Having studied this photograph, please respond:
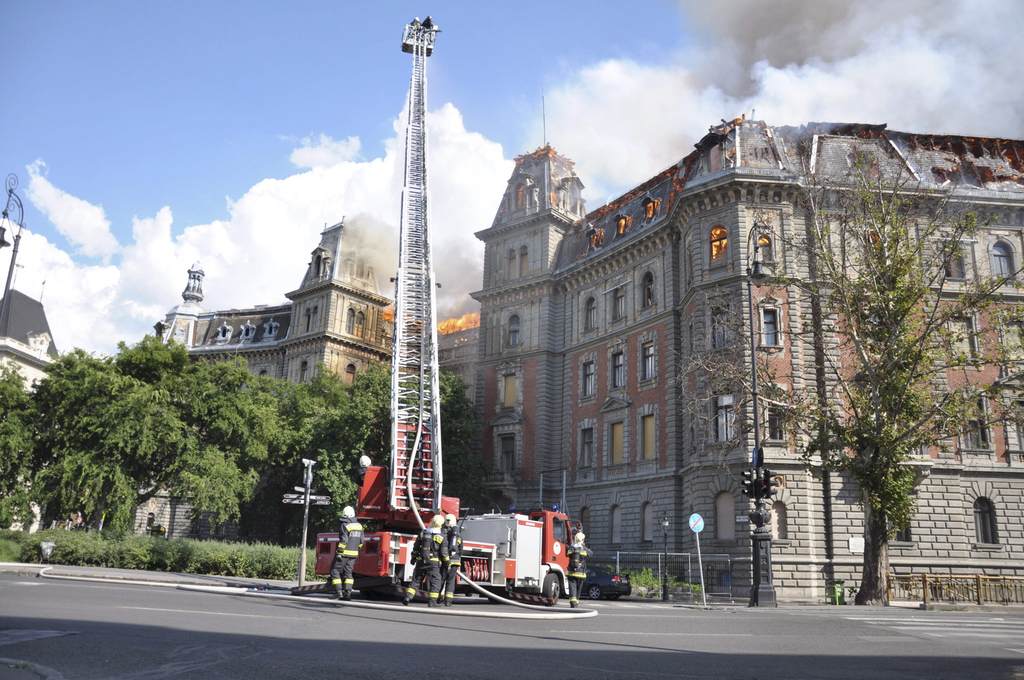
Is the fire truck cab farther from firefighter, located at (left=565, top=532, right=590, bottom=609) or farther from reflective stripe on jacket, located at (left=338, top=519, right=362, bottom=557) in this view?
reflective stripe on jacket, located at (left=338, top=519, right=362, bottom=557)

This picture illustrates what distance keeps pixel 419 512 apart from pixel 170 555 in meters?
13.3

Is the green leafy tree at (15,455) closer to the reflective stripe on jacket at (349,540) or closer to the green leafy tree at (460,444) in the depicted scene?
the green leafy tree at (460,444)

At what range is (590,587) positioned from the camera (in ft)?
96.2

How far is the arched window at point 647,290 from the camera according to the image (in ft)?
139

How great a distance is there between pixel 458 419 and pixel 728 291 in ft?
62.0

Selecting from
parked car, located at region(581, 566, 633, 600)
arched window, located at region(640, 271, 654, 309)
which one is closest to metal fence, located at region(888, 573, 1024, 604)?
parked car, located at region(581, 566, 633, 600)

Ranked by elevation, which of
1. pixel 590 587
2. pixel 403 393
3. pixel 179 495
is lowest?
pixel 590 587

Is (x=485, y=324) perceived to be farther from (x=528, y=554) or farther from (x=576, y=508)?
(x=528, y=554)

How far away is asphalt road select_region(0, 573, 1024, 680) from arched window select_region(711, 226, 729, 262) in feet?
77.8

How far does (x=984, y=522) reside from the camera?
1361 inches

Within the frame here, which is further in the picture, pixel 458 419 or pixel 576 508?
pixel 458 419

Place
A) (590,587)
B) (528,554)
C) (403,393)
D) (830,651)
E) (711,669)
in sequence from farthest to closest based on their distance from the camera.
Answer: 1. (590,587)
2. (403,393)
3. (528,554)
4. (830,651)
5. (711,669)

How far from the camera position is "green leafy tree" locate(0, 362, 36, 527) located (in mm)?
34156

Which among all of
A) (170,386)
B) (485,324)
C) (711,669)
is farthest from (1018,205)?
(170,386)
